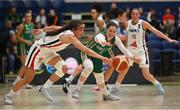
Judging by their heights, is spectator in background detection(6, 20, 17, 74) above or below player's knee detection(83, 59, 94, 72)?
below

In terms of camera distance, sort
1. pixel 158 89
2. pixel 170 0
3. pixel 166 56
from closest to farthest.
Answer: pixel 158 89, pixel 166 56, pixel 170 0

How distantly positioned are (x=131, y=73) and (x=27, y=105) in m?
5.38

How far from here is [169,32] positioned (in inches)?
701

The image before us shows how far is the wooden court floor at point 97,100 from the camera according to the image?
9.73m

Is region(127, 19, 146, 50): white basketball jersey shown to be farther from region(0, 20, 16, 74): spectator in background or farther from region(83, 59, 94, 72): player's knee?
region(0, 20, 16, 74): spectator in background

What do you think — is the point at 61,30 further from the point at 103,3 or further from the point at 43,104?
the point at 103,3

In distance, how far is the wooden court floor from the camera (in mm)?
9734

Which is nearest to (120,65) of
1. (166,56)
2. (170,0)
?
(166,56)

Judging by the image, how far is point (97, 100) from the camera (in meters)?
10.8

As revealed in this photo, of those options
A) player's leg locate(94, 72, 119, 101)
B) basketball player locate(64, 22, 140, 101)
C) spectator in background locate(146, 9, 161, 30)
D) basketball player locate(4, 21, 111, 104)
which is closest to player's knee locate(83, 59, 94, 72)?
basketball player locate(64, 22, 140, 101)

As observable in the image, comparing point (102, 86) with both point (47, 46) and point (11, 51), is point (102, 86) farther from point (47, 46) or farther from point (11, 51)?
point (11, 51)

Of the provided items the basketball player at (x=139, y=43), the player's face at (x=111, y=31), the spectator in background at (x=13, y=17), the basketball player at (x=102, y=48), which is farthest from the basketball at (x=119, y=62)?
the spectator in background at (x=13, y=17)

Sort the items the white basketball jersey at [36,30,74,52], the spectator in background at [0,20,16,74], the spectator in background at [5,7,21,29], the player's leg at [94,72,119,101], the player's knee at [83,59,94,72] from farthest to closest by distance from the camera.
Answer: the spectator in background at [5,7,21,29] → the spectator in background at [0,20,16,74] → the player's knee at [83,59,94,72] → the player's leg at [94,72,119,101] → the white basketball jersey at [36,30,74,52]

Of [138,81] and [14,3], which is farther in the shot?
[14,3]
